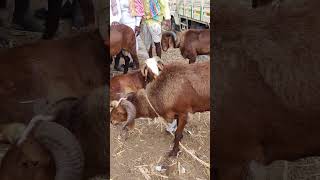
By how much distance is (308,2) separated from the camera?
3572 millimetres

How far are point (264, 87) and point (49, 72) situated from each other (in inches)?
66.3

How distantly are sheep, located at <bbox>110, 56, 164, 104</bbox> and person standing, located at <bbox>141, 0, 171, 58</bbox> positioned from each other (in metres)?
0.08

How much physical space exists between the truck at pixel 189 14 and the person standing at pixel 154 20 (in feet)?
0.16

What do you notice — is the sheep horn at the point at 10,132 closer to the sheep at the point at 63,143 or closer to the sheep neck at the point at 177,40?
the sheep at the point at 63,143

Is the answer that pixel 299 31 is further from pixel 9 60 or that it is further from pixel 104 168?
pixel 9 60

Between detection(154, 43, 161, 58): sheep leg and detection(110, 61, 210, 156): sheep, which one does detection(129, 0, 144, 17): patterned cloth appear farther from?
detection(110, 61, 210, 156): sheep

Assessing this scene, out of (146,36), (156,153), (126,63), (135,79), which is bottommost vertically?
(156,153)

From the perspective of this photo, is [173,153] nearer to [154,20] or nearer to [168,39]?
[168,39]

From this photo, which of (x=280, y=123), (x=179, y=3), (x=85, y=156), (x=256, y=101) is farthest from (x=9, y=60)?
(x=280, y=123)

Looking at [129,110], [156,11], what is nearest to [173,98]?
[129,110]

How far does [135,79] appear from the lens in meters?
3.68

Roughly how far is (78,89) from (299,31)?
177 cm

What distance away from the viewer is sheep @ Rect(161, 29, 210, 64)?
358cm

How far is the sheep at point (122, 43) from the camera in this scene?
3631 millimetres
